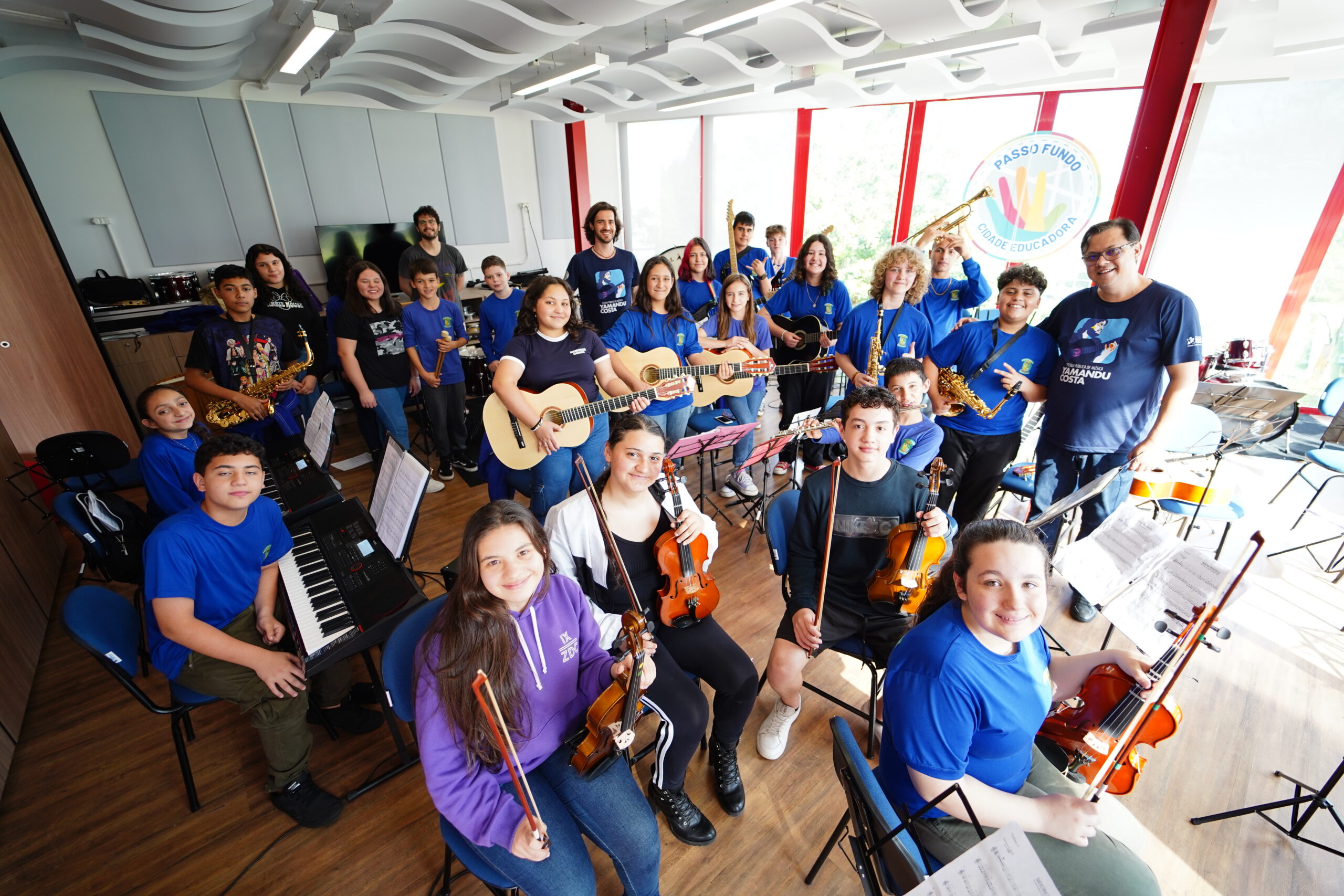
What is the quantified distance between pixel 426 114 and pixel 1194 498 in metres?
9.70

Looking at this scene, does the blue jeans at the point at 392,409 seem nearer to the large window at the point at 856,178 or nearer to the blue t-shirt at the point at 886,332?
the blue t-shirt at the point at 886,332

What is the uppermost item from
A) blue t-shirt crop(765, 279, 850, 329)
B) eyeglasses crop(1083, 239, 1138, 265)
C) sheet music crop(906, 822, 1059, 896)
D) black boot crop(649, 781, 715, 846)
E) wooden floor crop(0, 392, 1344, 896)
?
eyeglasses crop(1083, 239, 1138, 265)

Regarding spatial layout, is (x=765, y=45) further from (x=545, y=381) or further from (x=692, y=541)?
(x=692, y=541)

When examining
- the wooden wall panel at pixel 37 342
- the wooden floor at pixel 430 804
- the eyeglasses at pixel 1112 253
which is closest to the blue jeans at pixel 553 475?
the wooden floor at pixel 430 804

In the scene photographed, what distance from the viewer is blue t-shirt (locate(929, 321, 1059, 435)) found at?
3.17 meters

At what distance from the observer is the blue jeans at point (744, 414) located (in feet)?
14.5

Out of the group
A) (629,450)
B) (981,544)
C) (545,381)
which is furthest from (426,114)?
(981,544)

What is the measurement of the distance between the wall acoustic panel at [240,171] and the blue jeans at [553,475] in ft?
19.1

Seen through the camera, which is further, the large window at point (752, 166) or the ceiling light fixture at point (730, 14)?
the large window at point (752, 166)

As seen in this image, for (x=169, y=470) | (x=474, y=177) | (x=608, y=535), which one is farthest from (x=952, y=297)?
(x=474, y=177)

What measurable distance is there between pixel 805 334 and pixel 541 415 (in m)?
2.47

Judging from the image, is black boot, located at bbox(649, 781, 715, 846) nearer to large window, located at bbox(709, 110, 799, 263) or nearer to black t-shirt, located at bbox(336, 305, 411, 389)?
black t-shirt, located at bbox(336, 305, 411, 389)

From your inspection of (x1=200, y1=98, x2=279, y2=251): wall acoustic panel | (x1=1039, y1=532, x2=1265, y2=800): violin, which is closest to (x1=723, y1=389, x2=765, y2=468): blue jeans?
(x1=1039, y1=532, x2=1265, y2=800): violin

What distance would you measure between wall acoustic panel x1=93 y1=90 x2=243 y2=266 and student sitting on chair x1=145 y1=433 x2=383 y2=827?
651cm
